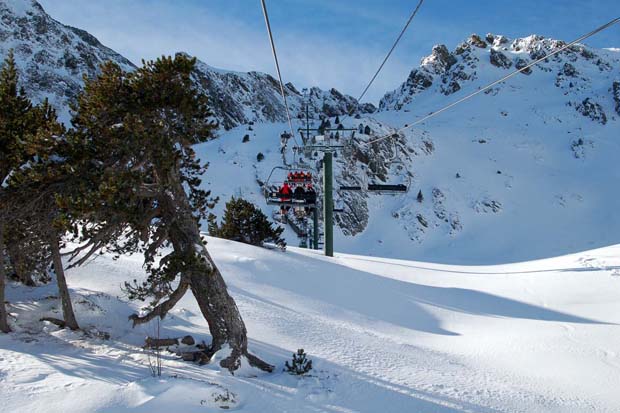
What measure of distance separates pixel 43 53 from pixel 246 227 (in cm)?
7473

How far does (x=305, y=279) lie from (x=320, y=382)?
8346 millimetres

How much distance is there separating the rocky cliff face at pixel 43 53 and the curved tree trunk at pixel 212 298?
66.6 meters

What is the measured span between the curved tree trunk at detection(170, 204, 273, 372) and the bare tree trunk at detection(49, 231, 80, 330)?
2258 millimetres

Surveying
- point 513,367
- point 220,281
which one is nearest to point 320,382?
point 220,281

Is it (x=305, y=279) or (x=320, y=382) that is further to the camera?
(x=305, y=279)

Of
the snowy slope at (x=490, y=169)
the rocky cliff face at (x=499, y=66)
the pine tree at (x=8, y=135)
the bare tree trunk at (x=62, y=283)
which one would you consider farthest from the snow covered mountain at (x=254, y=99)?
the bare tree trunk at (x=62, y=283)

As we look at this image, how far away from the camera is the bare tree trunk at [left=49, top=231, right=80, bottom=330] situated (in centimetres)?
832

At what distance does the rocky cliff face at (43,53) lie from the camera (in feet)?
→ 230

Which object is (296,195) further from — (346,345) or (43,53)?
(43,53)

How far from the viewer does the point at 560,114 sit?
7819cm

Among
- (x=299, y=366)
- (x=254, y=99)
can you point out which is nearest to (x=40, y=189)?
(x=299, y=366)

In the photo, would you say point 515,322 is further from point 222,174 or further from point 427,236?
point 222,174

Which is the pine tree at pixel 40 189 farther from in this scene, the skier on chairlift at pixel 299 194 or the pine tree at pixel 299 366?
the skier on chairlift at pixel 299 194

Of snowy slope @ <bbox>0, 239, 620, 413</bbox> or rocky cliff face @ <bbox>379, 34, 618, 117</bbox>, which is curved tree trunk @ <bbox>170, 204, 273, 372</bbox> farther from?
rocky cliff face @ <bbox>379, 34, 618, 117</bbox>
